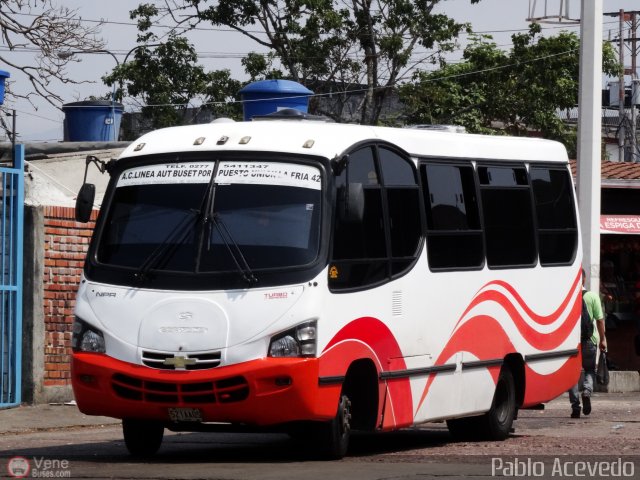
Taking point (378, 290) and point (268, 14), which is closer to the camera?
point (378, 290)

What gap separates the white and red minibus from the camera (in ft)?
34.8

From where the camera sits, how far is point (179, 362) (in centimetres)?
1059

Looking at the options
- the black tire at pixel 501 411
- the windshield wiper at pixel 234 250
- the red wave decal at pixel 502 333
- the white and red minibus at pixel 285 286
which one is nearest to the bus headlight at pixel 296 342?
the white and red minibus at pixel 285 286

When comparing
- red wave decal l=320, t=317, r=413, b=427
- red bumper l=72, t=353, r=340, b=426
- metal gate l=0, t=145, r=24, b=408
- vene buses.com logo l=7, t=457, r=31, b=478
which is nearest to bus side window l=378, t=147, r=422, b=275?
red wave decal l=320, t=317, r=413, b=427

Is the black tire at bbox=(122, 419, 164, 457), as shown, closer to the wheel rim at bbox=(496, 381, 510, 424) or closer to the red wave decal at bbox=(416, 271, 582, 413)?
the red wave decal at bbox=(416, 271, 582, 413)

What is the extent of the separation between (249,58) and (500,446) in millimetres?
28492

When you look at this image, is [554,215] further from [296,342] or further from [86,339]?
[86,339]

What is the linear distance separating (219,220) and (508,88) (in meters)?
33.3

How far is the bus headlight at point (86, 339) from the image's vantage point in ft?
35.9

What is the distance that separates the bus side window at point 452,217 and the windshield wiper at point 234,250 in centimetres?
227

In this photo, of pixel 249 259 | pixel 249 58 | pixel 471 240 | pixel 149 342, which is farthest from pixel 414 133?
pixel 249 58

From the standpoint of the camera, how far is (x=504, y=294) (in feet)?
45.6

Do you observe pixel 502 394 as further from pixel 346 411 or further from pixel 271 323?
pixel 271 323

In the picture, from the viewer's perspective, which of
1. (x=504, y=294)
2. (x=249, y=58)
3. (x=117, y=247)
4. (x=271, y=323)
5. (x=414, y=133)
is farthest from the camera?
(x=249, y=58)
